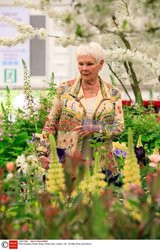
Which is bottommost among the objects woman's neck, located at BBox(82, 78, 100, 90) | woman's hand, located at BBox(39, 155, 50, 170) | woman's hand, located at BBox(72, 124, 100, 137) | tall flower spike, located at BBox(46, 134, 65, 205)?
tall flower spike, located at BBox(46, 134, 65, 205)

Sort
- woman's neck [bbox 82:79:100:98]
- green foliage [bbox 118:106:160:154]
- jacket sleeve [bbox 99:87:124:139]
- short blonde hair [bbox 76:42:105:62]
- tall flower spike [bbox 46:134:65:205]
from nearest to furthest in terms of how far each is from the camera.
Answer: tall flower spike [bbox 46:134:65:205] < short blonde hair [bbox 76:42:105:62] < jacket sleeve [bbox 99:87:124:139] < woman's neck [bbox 82:79:100:98] < green foliage [bbox 118:106:160:154]

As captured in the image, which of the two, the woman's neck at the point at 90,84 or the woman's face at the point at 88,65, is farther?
the woman's neck at the point at 90,84

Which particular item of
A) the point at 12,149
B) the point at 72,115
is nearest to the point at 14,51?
the point at 12,149

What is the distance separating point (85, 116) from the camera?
4.79 m

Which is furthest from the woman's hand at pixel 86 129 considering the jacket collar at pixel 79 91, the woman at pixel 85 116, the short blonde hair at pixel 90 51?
the short blonde hair at pixel 90 51

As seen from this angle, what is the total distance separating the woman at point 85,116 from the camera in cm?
471

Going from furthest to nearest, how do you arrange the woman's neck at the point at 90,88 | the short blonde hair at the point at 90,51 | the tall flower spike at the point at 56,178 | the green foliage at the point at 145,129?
the green foliage at the point at 145,129 < the woman's neck at the point at 90,88 < the short blonde hair at the point at 90,51 < the tall flower spike at the point at 56,178

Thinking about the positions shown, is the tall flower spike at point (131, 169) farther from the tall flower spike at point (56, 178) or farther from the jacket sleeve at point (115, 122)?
the jacket sleeve at point (115, 122)

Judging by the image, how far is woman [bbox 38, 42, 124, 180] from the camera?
186 inches

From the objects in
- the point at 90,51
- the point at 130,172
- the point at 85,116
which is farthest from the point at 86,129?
the point at 130,172

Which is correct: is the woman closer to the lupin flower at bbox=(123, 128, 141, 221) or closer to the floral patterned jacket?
the floral patterned jacket

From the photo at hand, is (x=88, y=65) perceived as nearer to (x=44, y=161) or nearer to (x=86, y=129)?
(x=86, y=129)

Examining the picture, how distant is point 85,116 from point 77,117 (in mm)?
50

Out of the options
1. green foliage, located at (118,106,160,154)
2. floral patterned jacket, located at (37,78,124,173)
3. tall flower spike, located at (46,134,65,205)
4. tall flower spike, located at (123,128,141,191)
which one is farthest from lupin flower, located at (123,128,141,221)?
green foliage, located at (118,106,160,154)
